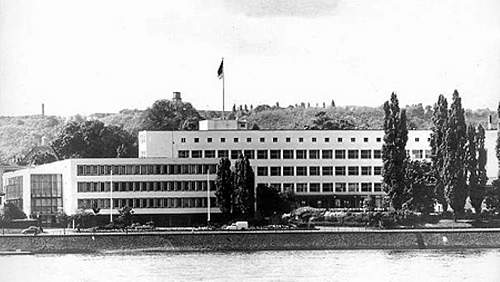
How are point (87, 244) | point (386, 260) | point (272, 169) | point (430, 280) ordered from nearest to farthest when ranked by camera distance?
point (430, 280)
point (386, 260)
point (87, 244)
point (272, 169)

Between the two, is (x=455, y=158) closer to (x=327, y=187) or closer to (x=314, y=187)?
(x=327, y=187)

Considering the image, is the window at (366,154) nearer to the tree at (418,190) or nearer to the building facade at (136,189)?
the tree at (418,190)

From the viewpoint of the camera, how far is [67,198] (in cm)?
9906

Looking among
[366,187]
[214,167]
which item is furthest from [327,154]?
[214,167]

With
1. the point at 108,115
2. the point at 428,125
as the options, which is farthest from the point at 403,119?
the point at 108,115

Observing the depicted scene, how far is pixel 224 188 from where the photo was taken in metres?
94.1

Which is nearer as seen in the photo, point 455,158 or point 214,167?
point 455,158

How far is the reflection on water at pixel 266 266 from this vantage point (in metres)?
65.8

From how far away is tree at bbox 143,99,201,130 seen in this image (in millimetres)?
130375

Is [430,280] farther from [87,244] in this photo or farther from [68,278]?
[87,244]

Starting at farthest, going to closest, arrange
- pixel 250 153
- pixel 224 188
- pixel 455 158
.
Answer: pixel 250 153 → pixel 224 188 → pixel 455 158

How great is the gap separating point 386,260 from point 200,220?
2505cm

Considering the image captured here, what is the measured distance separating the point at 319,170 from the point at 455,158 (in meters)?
16.4

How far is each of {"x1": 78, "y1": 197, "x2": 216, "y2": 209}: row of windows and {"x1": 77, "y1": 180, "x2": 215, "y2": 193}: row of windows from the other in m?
0.90
